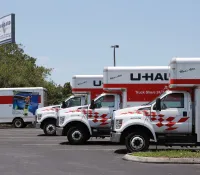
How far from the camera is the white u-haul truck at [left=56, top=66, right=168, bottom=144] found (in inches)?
733

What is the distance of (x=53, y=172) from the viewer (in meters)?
11.0

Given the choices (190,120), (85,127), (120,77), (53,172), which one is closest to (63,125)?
(85,127)

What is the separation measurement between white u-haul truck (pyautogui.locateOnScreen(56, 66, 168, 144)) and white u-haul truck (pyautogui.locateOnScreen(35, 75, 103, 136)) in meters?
3.55

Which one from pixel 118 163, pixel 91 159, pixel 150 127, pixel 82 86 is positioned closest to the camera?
pixel 118 163

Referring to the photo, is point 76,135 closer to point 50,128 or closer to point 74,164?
point 50,128

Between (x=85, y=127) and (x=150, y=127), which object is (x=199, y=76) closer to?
(x=150, y=127)

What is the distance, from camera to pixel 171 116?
14.8 meters

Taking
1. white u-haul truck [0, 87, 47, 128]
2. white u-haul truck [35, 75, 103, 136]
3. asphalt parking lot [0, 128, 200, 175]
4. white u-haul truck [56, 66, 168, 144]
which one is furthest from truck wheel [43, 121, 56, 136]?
white u-haul truck [0, 87, 47, 128]

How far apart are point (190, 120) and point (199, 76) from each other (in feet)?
4.63

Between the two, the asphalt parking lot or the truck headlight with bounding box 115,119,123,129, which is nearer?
the asphalt parking lot

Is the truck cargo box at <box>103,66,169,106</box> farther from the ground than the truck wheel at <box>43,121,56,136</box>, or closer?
farther from the ground

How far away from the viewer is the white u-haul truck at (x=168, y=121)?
14.7 m

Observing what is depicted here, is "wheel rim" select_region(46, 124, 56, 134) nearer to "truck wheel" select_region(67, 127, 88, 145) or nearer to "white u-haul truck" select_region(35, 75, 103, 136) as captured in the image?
"white u-haul truck" select_region(35, 75, 103, 136)

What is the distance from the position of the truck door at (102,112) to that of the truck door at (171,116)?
4.26 meters
